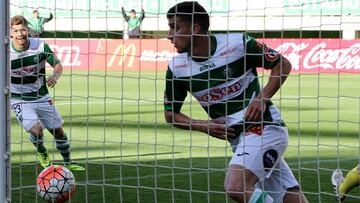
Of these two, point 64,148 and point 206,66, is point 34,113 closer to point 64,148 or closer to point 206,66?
point 64,148

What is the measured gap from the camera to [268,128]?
6191mm

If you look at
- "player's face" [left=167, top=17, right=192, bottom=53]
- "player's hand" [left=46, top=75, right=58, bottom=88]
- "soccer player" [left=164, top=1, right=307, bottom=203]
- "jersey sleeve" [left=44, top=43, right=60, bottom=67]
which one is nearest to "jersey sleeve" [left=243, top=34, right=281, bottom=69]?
"soccer player" [left=164, top=1, right=307, bottom=203]

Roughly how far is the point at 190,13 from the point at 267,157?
1.11 m

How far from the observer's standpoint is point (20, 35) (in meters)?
9.21

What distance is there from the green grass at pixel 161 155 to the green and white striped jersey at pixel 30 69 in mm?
422

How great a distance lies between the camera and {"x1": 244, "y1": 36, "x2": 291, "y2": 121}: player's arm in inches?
237

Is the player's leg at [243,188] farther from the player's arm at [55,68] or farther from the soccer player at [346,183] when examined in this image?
the player's arm at [55,68]

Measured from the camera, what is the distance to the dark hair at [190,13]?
622cm

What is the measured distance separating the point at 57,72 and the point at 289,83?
15.6 metres

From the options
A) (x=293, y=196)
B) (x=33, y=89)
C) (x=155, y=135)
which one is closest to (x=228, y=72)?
(x=293, y=196)

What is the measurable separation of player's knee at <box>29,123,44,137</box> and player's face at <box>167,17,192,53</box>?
3.36m

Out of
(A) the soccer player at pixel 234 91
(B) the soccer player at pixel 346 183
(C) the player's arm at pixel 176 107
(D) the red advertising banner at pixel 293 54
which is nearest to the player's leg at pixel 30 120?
(B) the soccer player at pixel 346 183

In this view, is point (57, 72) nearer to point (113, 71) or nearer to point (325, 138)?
point (325, 138)

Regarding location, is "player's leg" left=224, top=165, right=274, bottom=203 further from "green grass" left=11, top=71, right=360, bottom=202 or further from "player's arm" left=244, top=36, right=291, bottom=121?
"green grass" left=11, top=71, right=360, bottom=202
